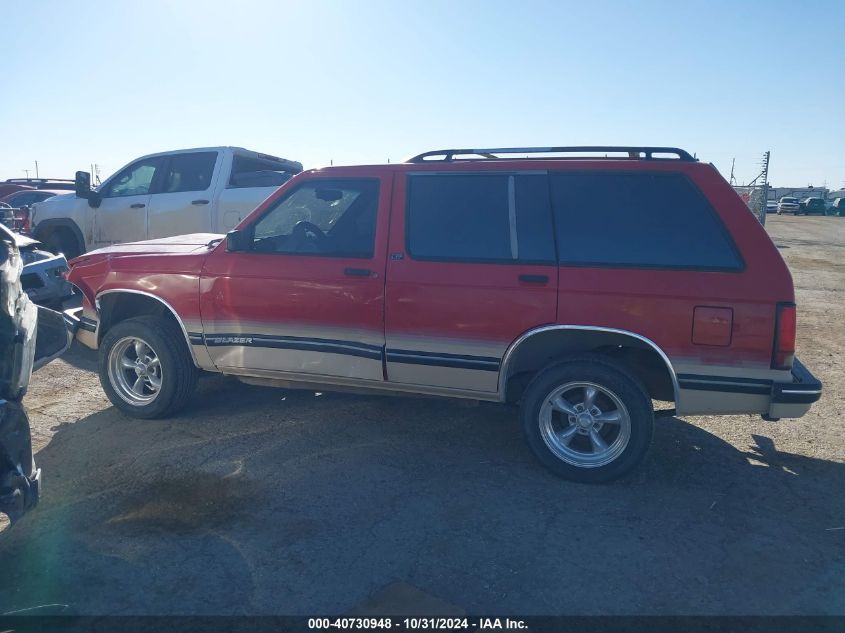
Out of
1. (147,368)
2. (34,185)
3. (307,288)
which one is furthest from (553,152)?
(34,185)

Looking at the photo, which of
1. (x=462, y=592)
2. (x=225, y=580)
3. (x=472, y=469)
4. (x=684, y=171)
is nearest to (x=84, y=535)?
(x=225, y=580)

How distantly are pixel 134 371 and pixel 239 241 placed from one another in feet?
4.62

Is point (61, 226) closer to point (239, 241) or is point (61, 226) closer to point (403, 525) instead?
point (239, 241)

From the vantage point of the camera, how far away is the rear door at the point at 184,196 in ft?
29.8

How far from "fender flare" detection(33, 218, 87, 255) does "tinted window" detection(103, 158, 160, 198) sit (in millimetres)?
778

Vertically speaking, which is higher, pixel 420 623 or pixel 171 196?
pixel 171 196

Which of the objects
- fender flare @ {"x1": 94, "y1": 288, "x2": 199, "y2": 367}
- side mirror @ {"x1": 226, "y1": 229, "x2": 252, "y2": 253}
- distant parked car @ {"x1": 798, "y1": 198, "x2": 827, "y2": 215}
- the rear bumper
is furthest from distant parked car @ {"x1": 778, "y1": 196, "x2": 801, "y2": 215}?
fender flare @ {"x1": 94, "y1": 288, "x2": 199, "y2": 367}

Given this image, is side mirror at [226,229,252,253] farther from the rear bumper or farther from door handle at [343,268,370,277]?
the rear bumper

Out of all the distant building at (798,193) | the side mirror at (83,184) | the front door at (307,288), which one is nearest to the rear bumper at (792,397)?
the front door at (307,288)

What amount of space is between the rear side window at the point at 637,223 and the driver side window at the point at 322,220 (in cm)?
133

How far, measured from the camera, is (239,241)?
16.0 ft

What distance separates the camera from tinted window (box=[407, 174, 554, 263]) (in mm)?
4375

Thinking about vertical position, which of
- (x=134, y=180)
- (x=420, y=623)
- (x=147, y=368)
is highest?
(x=134, y=180)

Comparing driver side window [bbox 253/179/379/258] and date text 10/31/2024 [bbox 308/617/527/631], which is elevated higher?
driver side window [bbox 253/179/379/258]
